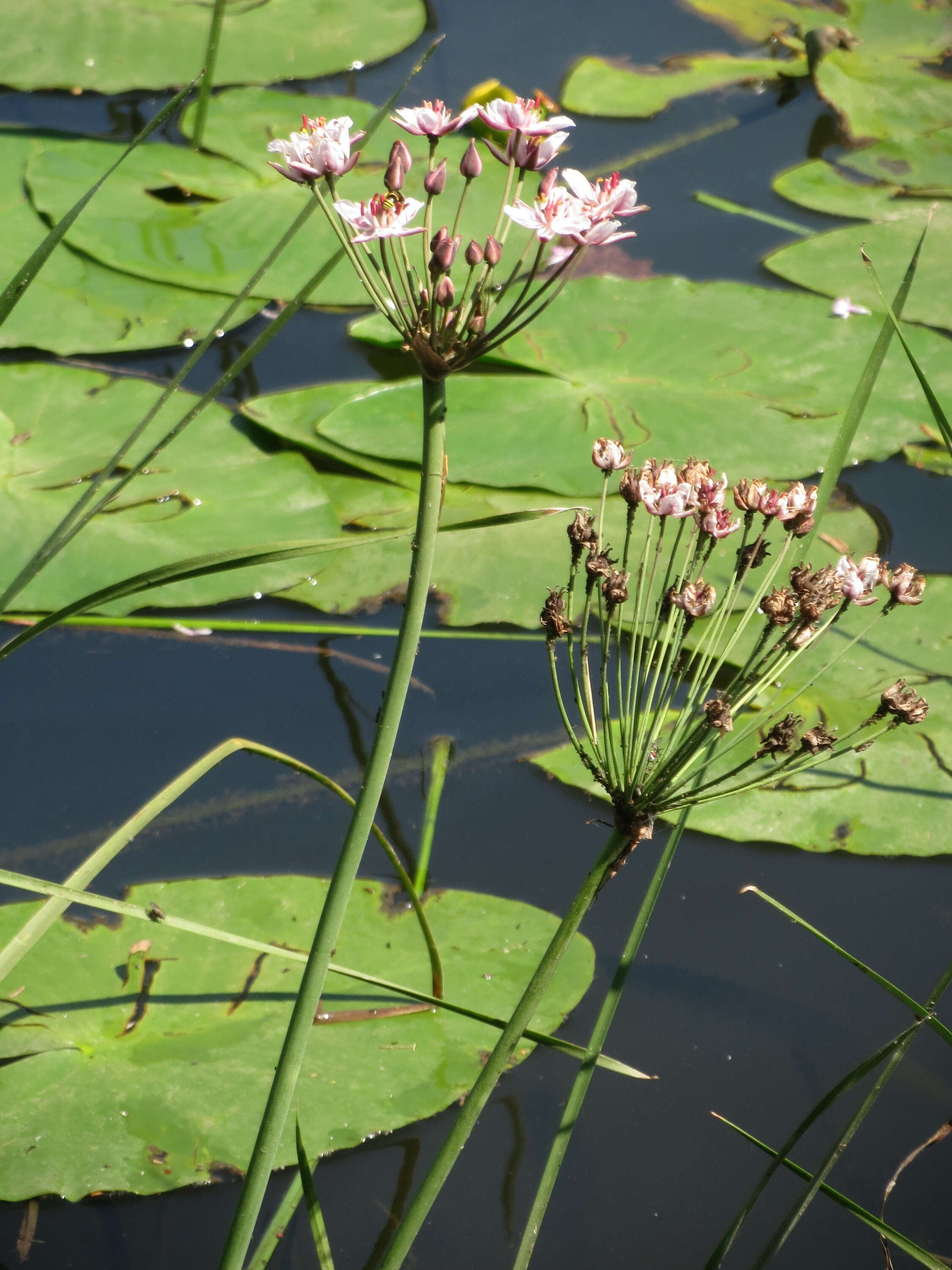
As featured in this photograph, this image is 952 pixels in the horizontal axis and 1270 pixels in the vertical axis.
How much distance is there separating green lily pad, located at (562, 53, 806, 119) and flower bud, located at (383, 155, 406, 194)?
Answer: 2972mm

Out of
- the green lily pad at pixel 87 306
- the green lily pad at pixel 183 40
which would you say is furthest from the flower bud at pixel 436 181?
the green lily pad at pixel 183 40

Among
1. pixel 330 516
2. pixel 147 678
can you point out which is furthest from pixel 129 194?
pixel 147 678

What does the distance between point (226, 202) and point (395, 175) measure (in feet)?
7.72

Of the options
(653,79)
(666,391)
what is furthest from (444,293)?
(653,79)

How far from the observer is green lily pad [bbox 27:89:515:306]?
9.04 ft

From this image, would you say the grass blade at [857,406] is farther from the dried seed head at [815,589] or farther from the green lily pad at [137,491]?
the green lily pad at [137,491]

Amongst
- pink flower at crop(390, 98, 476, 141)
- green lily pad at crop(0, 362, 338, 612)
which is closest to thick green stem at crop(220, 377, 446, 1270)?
pink flower at crop(390, 98, 476, 141)

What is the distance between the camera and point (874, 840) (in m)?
1.75

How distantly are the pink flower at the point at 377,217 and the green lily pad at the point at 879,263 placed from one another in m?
2.37

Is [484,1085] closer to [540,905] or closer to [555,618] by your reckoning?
[555,618]

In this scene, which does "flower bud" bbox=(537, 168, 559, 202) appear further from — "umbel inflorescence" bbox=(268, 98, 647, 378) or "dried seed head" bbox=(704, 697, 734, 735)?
"dried seed head" bbox=(704, 697, 734, 735)

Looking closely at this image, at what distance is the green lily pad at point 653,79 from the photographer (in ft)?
12.0

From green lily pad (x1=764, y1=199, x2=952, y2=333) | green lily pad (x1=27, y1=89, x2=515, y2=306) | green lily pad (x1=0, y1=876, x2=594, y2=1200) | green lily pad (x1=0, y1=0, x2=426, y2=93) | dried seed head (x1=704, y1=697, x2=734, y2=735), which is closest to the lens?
dried seed head (x1=704, y1=697, x2=734, y2=735)

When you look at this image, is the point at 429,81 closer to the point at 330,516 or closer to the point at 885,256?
the point at 885,256
